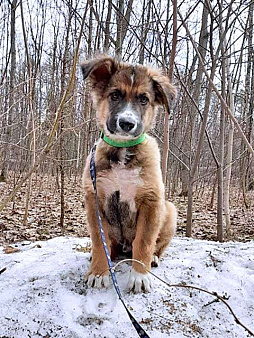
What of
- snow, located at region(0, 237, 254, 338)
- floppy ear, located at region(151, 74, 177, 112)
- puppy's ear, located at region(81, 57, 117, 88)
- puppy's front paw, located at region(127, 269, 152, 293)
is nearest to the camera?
snow, located at region(0, 237, 254, 338)

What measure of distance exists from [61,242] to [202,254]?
66.9 inches

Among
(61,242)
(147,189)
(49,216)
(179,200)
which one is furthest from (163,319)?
(179,200)

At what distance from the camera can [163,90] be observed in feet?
9.65

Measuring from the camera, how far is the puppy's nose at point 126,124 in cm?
245

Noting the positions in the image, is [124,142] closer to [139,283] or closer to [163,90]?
[163,90]

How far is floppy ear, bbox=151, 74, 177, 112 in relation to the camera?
295 cm

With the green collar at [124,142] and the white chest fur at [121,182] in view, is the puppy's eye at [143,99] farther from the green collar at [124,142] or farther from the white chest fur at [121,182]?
the white chest fur at [121,182]

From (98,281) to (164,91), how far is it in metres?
1.81

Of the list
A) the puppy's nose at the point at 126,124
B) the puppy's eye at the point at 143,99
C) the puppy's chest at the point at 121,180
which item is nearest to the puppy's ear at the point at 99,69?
the puppy's eye at the point at 143,99

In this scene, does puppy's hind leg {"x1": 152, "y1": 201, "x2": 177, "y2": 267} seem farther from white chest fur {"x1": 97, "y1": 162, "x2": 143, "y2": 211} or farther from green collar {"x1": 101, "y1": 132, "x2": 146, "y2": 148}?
green collar {"x1": 101, "y1": 132, "x2": 146, "y2": 148}

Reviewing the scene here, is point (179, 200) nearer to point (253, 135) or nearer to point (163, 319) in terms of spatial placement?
point (253, 135)

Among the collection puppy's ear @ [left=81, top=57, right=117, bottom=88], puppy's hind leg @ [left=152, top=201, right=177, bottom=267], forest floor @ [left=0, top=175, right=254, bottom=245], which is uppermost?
puppy's ear @ [left=81, top=57, right=117, bottom=88]

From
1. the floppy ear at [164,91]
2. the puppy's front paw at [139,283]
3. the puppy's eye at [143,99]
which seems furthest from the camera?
the floppy ear at [164,91]

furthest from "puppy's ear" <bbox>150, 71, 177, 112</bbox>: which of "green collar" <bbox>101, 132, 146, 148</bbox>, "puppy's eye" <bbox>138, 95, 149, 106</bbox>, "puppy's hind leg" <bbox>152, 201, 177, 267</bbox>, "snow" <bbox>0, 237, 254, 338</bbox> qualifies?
"snow" <bbox>0, 237, 254, 338</bbox>
